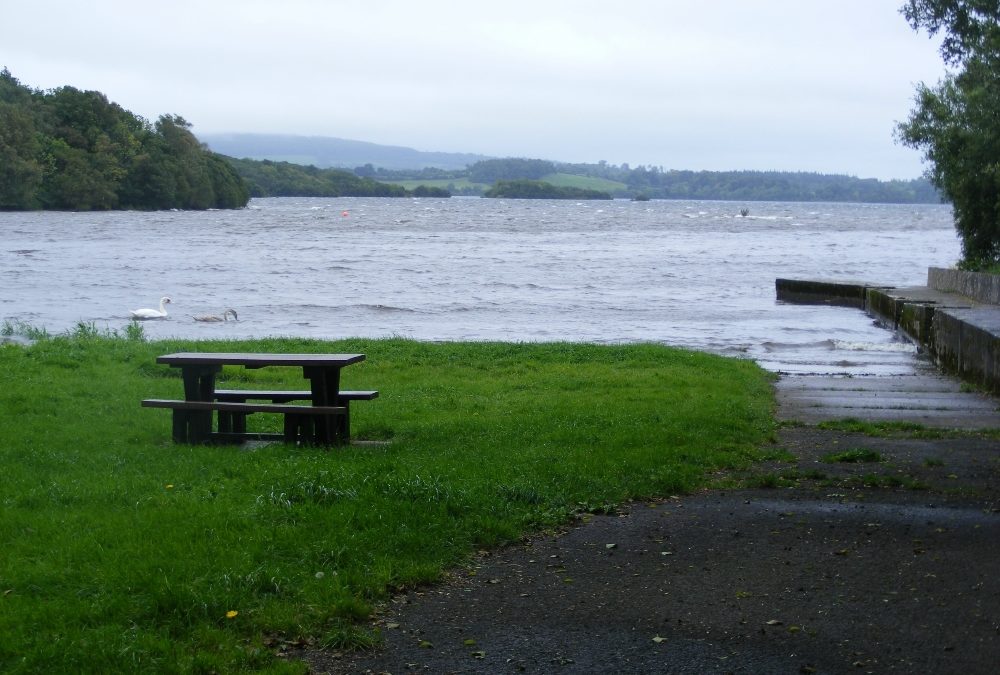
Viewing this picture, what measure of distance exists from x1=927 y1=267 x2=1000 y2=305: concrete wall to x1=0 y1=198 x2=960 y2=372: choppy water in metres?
1.95

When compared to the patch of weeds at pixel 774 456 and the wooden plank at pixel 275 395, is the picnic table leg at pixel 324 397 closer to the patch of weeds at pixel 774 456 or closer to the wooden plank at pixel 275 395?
the wooden plank at pixel 275 395

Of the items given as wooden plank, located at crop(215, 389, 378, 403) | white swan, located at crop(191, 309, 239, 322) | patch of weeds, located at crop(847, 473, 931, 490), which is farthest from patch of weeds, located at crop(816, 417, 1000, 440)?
white swan, located at crop(191, 309, 239, 322)

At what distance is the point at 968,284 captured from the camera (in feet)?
77.9

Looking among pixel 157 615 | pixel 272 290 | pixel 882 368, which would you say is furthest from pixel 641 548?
pixel 272 290

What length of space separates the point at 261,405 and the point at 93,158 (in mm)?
109774

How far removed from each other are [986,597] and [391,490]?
11.3 ft

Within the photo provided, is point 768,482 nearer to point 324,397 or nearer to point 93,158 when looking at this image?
point 324,397

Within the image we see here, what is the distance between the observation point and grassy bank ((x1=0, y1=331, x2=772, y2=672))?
4977mm

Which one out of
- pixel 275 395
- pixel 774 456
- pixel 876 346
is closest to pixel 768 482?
pixel 774 456

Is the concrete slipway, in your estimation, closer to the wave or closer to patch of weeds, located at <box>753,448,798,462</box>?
the wave

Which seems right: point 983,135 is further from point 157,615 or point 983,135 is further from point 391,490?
point 157,615

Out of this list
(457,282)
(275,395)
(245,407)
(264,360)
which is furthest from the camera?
(457,282)

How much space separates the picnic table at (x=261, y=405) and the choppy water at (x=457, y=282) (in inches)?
423

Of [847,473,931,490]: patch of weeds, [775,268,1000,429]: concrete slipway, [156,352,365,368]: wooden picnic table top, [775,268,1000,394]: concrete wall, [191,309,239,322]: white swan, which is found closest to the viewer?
[847,473,931,490]: patch of weeds
